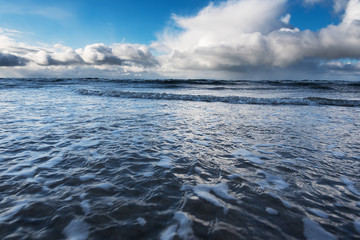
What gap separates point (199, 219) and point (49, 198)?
5.92 feet

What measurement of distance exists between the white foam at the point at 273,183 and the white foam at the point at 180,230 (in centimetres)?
129

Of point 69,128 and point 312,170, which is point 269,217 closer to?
point 312,170

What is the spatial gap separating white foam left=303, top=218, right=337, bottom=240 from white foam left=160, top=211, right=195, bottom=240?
115 cm

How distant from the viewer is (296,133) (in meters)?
5.40

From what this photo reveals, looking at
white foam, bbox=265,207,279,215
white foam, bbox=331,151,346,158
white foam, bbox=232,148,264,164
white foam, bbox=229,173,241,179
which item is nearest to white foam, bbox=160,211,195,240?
white foam, bbox=265,207,279,215

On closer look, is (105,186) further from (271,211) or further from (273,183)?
(273,183)

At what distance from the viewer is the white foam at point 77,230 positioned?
1.75m

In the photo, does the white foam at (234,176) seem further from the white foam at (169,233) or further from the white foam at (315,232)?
the white foam at (169,233)

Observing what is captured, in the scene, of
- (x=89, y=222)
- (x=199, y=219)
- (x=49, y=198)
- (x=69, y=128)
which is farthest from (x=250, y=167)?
(x=69, y=128)

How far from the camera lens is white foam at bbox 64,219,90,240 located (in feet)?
5.75

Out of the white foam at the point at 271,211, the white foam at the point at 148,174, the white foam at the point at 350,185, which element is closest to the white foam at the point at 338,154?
the white foam at the point at 350,185

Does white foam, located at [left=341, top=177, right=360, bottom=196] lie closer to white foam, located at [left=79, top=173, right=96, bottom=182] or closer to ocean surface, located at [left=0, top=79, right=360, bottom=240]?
ocean surface, located at [left=0, top=79, right=360, bottom=240]

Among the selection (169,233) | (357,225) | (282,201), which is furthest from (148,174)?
(357,225)

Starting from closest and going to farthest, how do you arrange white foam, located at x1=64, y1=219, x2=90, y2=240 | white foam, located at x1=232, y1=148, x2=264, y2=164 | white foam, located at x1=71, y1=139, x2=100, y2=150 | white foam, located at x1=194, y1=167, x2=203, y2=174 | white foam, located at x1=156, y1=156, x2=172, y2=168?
white foam, located at x1=64, y1=219, x2=90, y2=240, white foam, located at x1=194, y1=167, x2=203, y2=174, white foam, located at x1=156, y1=156, x2=172, y2=168, white foam, located at x1=232, y1=148, x2=264, y2=164, white foam, located at x1=71, y1=139, x2=100, y2=150
